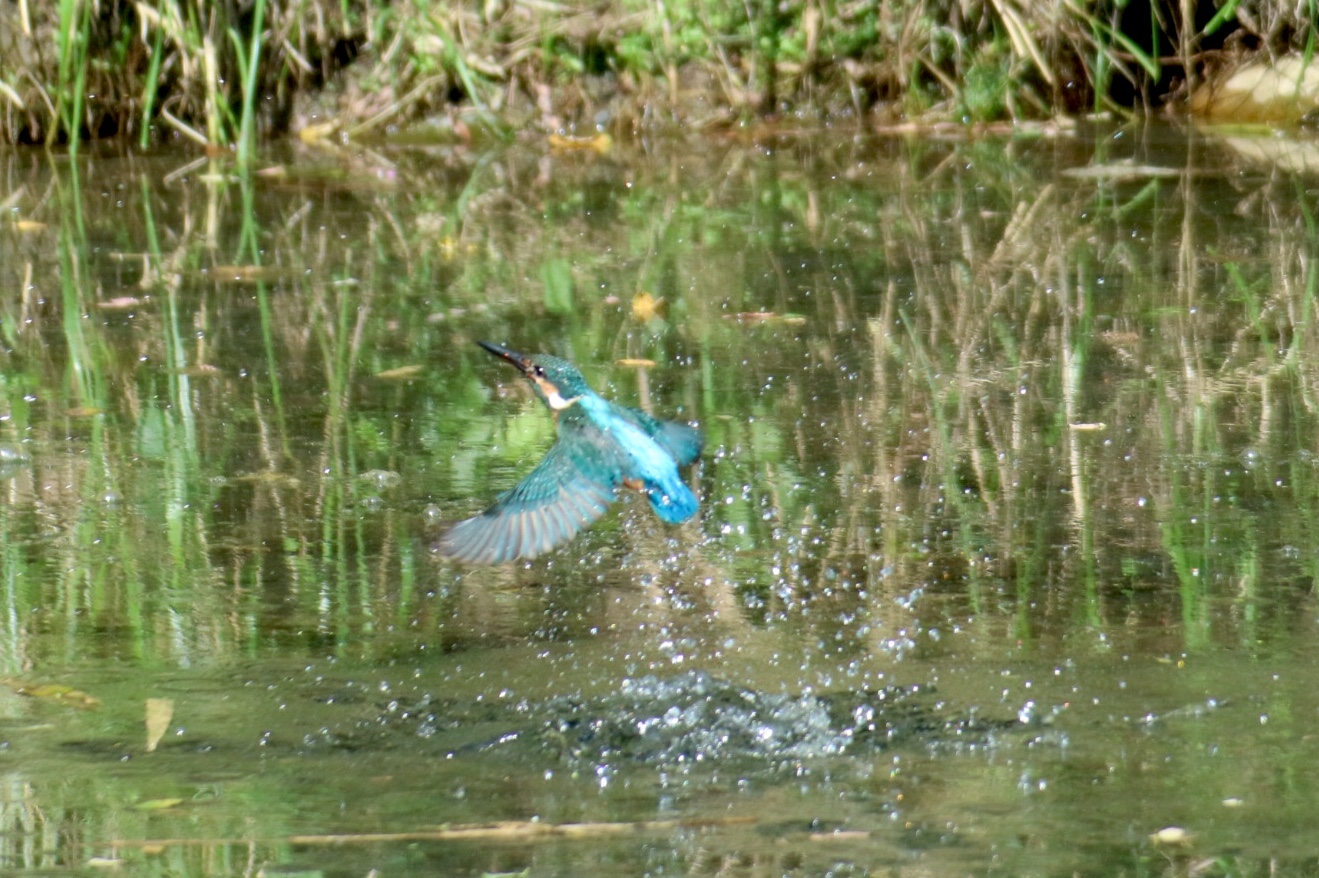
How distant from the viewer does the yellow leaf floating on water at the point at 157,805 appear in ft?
8.44

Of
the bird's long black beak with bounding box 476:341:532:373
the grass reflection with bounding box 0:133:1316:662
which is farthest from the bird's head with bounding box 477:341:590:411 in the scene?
the grass reflection with bounding box 0:133:1316:662

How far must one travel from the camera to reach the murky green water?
254 centimetres

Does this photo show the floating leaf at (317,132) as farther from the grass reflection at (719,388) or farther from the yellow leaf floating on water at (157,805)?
the yellow leaf floating on water at (157,805)

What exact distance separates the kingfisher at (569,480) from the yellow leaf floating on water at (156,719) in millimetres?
535

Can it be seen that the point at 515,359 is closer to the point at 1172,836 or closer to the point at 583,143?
the point at 1172,836

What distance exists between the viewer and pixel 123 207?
7781 mm

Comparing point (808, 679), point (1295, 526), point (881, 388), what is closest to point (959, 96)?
point (881, 388)

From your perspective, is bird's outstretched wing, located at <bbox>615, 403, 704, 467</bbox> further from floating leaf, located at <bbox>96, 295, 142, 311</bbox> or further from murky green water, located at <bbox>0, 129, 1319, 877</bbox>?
floating leaf, located at <bbox>96, 295, 142, 311</bbox>

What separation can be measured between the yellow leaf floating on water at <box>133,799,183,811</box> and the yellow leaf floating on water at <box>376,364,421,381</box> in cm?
248

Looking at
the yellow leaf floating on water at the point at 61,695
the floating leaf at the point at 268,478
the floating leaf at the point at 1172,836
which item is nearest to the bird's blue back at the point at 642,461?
the floating leaf at the point at 268,478

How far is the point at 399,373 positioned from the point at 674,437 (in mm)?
1480

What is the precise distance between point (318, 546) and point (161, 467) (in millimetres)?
699

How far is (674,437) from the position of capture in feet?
12.4

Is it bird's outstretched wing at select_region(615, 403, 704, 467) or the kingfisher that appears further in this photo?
bird's outstretched wing at select_region(615, 403, 704, 467)
